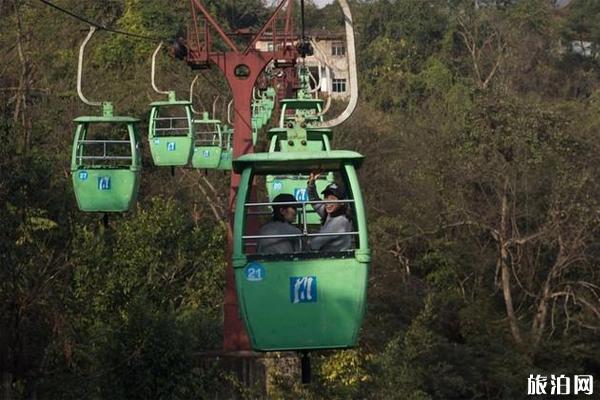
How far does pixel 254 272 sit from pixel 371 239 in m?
22.8

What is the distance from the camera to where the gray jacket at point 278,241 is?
325 inches

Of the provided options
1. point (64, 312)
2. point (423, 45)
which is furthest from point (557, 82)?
point (64, 312)

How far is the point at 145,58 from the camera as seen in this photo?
44.0 metres

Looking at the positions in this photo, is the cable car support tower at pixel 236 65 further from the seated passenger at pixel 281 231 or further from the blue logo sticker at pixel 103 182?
the seated passenger at pixel 281 231

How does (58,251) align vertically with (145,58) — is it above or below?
below

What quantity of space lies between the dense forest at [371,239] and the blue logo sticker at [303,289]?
6.48 metres

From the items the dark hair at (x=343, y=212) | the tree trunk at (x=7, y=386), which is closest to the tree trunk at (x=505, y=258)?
the tree trunk at (x=7, y=386)

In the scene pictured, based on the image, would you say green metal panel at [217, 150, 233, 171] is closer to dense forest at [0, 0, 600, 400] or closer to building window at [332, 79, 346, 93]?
dense forest at [0, 0, 600, 400]

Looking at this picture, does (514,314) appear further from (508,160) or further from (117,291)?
(117,291)

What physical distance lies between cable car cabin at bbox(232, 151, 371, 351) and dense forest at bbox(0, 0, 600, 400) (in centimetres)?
630

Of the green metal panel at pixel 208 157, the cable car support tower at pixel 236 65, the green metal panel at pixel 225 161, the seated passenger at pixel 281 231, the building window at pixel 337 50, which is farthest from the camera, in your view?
the building window at pixel 337 50

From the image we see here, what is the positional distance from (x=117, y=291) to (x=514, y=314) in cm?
1150

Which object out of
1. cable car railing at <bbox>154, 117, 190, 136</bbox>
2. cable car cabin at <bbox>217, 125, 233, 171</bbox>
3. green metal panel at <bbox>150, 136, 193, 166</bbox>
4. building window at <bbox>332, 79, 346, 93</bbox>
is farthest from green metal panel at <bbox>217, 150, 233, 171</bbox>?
building window at <bbox>332, 79, 346, 93</bbox>

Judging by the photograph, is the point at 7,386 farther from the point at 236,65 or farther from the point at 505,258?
the point at 505,258
